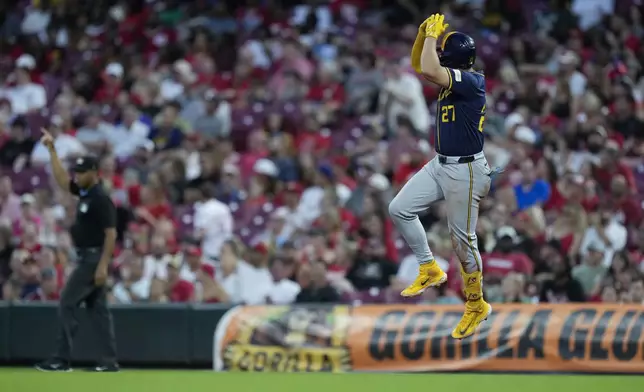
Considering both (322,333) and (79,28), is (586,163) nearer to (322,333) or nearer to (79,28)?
(322,333)

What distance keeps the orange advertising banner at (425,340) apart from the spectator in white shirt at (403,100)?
4176 millimetres

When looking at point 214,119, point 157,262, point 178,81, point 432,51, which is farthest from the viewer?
point 178,81

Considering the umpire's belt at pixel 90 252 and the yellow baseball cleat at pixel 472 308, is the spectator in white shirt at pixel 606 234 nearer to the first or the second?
the yellow baseball cleat at pixel 472 308

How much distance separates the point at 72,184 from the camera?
12.0 m

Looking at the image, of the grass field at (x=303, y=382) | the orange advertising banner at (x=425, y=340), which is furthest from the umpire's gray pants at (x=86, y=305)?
the orange advertising banner at (x=425, y=340)

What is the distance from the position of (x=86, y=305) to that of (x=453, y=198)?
4.40 metres

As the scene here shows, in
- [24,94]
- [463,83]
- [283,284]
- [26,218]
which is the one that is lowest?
[283,284]

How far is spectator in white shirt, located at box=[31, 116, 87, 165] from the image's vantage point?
17.0 metres

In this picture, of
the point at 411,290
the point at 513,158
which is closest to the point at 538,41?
the point at 513,158

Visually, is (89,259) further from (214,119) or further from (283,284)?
(214,119)

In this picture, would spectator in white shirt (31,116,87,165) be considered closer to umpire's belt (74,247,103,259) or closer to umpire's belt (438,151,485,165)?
umpire's belt (74,247,103,259)

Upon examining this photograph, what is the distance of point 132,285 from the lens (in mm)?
14281

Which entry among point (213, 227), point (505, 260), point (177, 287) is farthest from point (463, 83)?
point (213, 227)

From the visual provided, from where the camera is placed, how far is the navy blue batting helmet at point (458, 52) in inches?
349
